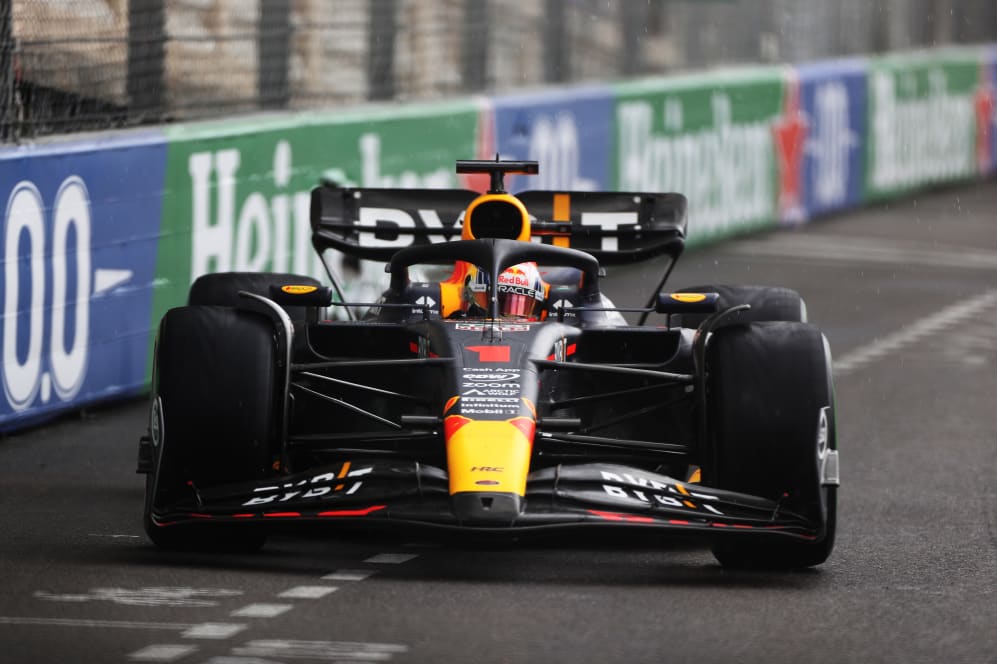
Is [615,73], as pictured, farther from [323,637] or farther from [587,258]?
[323,637]

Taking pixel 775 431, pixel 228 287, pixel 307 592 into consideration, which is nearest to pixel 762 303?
pixel 775 431

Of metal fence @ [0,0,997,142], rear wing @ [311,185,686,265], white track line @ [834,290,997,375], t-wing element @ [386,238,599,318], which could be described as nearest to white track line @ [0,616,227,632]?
t-wing element @ [386,238,599,318]

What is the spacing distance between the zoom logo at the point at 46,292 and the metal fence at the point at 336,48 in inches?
19.0

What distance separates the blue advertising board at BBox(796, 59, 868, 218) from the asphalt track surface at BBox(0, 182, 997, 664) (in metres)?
14.1

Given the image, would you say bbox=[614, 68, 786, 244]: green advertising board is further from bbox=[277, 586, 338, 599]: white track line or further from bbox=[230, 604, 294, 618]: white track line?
bbox=[230, 604, 294, 618]: white track line

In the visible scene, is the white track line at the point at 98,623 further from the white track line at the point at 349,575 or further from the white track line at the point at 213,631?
the white track line at the point at 349,575

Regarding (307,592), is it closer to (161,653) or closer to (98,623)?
(98,623)

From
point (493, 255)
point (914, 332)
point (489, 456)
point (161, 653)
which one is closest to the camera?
point (161, 653)

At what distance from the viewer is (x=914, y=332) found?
16.1 m

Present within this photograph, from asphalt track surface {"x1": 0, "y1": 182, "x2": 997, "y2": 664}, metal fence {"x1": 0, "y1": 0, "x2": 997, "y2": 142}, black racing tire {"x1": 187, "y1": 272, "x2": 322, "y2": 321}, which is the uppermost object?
metal fence {"x1": 0, "y1": 0, "x2": 997, "y2": 142}

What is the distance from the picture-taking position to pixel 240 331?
24.6 ft

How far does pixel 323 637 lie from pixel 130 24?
24.2ft

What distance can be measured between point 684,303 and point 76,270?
4.06 meters

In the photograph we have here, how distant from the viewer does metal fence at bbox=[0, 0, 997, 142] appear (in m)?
11.5
